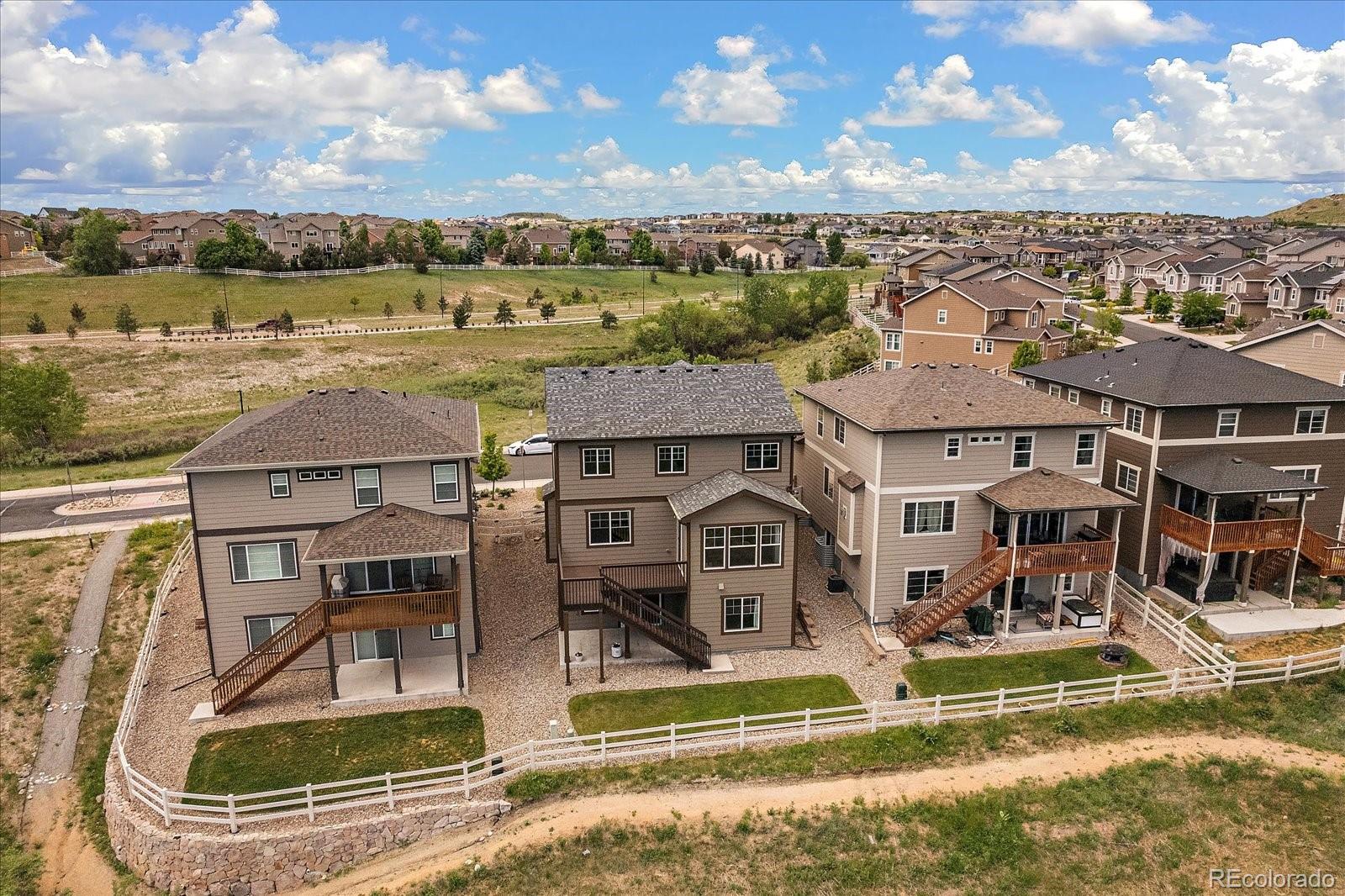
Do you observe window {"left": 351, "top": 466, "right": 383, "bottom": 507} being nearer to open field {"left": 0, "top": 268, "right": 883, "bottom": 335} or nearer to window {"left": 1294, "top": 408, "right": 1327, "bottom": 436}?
window {"left": 1294, "top": 408, "right": 1327, "bottom": 436}

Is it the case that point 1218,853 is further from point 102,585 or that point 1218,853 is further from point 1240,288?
point 1240,288

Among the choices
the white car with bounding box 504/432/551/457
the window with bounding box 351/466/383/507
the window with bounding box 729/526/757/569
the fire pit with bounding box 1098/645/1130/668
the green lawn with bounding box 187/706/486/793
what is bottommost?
the green lawn with bounding box 187/706/486/793

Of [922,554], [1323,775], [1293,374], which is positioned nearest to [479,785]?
[922,554]

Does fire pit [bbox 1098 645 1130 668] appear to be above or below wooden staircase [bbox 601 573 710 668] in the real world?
below

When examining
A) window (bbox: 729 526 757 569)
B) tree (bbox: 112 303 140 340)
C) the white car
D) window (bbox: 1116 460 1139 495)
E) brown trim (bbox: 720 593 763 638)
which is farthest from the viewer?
tree (bbox: 112 303 140 340)

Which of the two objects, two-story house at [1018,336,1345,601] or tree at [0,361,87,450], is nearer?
two-story house at [1018,336,1345,601]

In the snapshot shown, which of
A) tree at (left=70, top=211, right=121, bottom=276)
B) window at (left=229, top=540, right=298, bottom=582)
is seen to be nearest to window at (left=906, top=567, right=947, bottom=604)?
window at (left=229, top=540, right=298, bottom=582)
